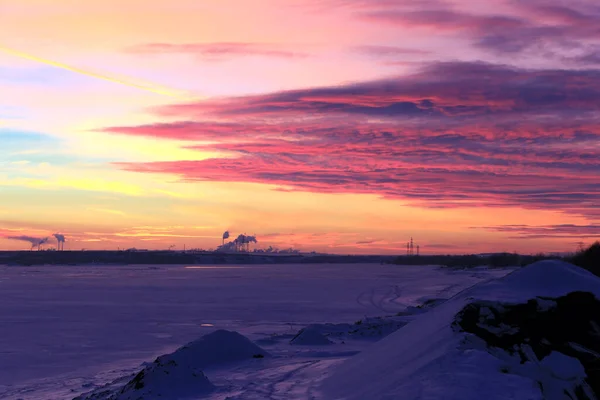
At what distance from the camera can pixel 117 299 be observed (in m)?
33.1

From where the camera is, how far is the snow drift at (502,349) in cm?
625

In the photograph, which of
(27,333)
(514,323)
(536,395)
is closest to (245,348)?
(514,323)

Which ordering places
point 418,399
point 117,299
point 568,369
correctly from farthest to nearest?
point 117,299
point 568,369
point 418,399

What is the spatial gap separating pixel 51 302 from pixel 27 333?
41.4ft

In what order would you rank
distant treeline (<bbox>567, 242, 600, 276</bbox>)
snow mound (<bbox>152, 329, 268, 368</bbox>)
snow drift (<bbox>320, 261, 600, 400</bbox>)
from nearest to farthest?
snow drift (<bbox>320, 261, 600, 400</bbox>), snow mound (<bbox>152, 329, 268, 368</bbox>), distant treeline (<bbox>567, 242, 600, 276</bbox>)

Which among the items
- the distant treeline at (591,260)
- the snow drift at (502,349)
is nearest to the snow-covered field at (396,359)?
the snow drift at (502,349)

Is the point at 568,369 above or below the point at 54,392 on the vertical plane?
above

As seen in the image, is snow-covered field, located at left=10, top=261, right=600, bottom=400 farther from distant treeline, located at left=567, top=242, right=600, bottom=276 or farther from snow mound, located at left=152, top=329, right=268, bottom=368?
distant treeline, located at left=567, top=242, right=600, bottom=276

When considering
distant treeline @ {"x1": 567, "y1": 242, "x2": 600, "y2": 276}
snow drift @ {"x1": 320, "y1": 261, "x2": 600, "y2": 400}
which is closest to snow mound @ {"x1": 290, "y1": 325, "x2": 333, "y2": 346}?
snow drift @ {"x1": 320, "y1": 261, "x2": 600, "y2": 400}

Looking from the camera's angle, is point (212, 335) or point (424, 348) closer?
point (424, 348)

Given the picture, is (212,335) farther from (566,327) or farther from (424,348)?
(566,327)

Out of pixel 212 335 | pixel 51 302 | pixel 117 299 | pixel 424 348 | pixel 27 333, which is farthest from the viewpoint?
pixel 117 299

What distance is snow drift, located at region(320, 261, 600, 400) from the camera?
20.5 ft

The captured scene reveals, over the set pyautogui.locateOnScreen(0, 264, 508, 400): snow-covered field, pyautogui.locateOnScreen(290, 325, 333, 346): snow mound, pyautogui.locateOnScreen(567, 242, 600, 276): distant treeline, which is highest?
pyautogui.locateOnScreen(567, 242, 600, 276): distant treeline
